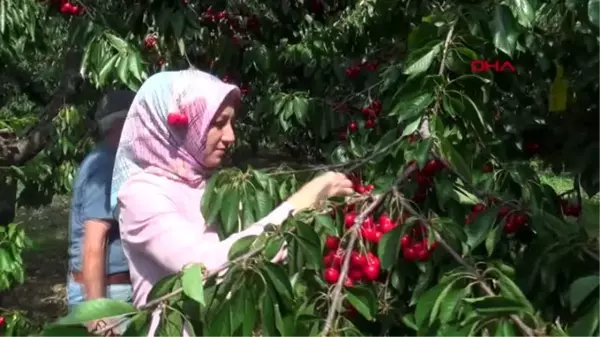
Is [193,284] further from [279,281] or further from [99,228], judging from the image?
[99,228]

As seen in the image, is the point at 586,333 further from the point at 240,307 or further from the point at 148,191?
the point at 148,191

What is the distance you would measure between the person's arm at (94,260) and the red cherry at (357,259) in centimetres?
104

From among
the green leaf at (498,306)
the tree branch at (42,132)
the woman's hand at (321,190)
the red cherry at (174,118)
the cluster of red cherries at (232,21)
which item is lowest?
the tree branch at (42,132)

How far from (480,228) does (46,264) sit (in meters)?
7.88

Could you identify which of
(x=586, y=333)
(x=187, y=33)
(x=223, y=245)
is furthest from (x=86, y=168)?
(x=586, y=333)

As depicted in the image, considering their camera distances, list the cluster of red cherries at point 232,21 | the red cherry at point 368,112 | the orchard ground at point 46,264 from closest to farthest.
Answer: the red cherry at point 368,112
the cluster of red cherries at point 232,21
the orchard ground at point 46,264

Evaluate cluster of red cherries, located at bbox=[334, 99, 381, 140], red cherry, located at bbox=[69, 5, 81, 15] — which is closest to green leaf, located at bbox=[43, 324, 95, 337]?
cluster of red cherries, located at bbox=[334, 99, 381, 140]

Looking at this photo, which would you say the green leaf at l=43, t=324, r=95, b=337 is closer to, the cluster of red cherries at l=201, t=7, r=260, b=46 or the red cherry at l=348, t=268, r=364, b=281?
the red cherry at l=348, t=268, r=364, b=281

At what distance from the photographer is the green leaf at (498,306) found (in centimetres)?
132

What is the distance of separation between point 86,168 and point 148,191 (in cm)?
104

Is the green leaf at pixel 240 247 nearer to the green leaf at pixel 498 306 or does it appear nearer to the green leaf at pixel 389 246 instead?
the green leaf at pixel 389 246

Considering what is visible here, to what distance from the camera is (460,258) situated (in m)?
1.58

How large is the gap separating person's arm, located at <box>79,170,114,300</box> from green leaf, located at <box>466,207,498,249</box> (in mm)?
1148

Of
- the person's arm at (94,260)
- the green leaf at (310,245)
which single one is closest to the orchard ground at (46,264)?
the person's arm at (94,260)
